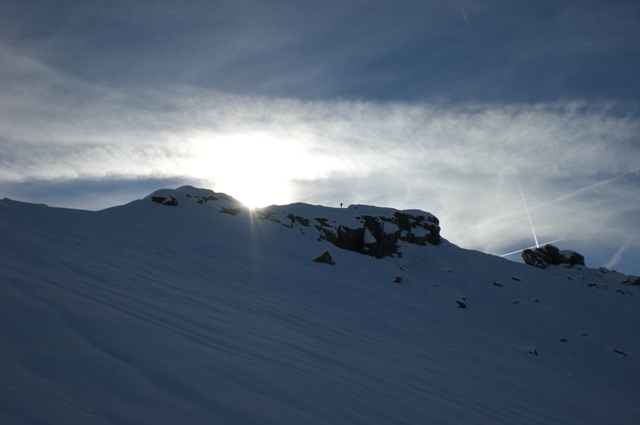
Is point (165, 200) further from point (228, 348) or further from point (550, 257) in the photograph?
point (550, 257)

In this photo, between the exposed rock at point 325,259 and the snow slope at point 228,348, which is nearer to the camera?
the snow slope at point 228,348

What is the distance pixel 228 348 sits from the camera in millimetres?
2979

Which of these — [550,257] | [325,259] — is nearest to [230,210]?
[325,259]

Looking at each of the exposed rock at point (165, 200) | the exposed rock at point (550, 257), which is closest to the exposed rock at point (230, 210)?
the exposed rock at point (165, 200)

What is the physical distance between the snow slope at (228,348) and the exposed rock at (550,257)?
18.6 meters

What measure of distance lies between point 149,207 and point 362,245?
41.4 ft

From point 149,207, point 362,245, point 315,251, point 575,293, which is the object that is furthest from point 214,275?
point 575,293

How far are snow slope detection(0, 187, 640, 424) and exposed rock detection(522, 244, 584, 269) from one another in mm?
18568

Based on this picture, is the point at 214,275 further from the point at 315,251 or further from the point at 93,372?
the point at 315,251

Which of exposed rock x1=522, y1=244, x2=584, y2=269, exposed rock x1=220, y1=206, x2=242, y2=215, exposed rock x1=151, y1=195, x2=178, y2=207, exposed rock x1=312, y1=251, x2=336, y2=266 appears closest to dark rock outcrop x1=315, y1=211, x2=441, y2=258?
exposed rock x1=220, y1=206, x2=242, y2=215

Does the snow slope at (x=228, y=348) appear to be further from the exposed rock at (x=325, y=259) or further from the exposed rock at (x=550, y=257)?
the exposed rock at (x=550, y=257)

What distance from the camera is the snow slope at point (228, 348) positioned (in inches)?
77.5

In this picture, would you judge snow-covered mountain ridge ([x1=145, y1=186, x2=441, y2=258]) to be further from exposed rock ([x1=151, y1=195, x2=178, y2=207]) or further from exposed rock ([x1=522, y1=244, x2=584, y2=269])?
exposed rock ([x1=522, y1=244, x2=584, y2=269])

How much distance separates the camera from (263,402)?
2.18 m
